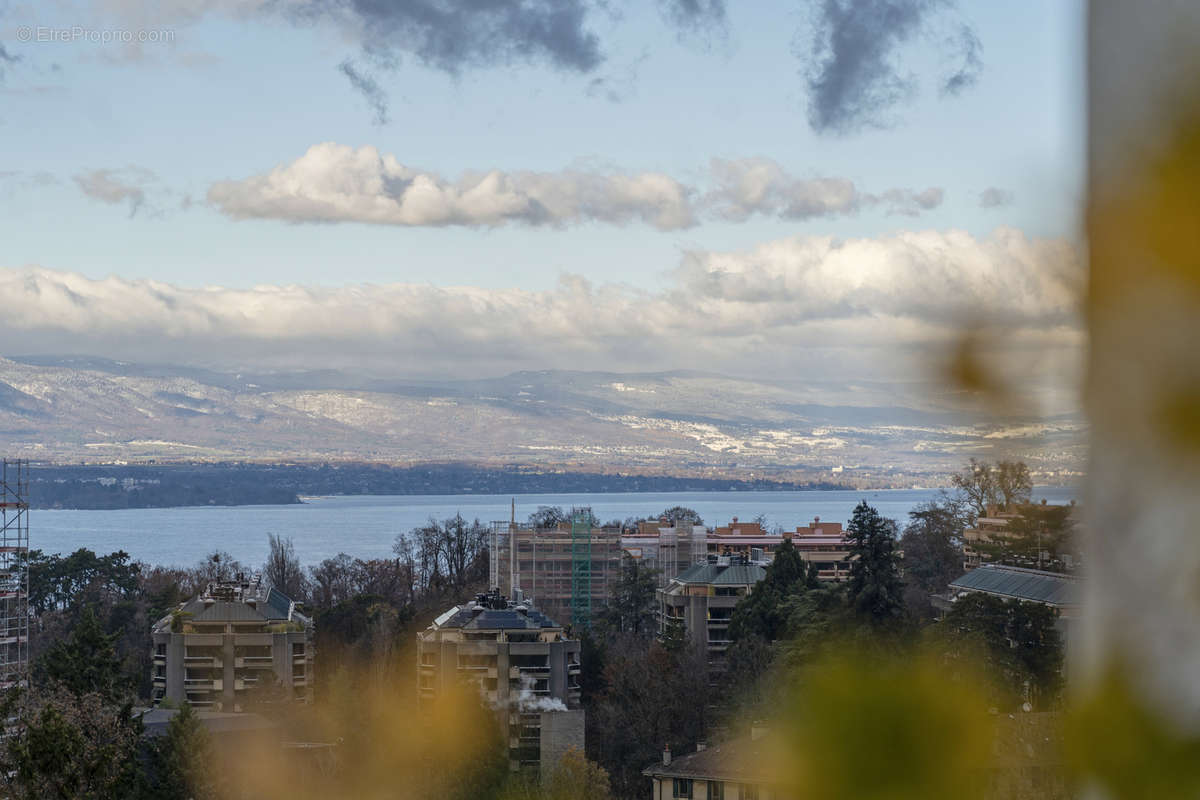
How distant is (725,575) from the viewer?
27281 mm

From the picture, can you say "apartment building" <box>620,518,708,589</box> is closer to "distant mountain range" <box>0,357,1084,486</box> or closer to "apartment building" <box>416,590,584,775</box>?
"apartment building" <box>416,590,584,775</box>

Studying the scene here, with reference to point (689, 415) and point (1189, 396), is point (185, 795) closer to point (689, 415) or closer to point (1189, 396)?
point (1189, 396)

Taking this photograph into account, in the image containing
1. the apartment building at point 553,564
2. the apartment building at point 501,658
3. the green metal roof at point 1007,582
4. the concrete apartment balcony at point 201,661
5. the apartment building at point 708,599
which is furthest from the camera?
the apartment building at point 553,564

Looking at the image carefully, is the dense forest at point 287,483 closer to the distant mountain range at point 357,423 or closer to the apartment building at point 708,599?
the distant mountain range at point 357,423

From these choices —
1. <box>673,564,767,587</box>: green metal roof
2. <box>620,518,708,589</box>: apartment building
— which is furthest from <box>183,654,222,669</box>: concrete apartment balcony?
<box>620,518,708,589</box>: apartment building

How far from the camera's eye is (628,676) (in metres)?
20.1

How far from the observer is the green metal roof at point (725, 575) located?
26.9 meters

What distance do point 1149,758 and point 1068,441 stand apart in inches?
4.8

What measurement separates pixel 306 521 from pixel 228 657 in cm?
8863

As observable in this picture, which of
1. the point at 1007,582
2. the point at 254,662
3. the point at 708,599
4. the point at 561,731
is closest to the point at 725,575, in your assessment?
the point at 708,599

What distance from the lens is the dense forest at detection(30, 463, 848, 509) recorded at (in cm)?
11981

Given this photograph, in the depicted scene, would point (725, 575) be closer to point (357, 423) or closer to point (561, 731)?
point (561, 731)

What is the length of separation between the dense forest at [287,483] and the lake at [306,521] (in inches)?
64.5

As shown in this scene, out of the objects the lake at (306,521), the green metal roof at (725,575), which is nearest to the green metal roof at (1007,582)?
the green metal roof at (725,575)
